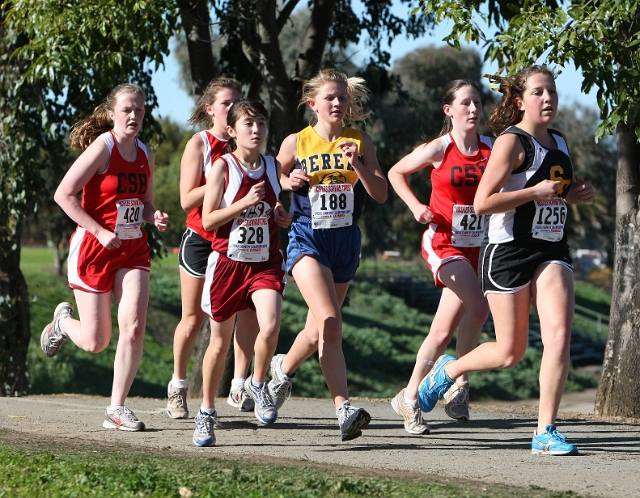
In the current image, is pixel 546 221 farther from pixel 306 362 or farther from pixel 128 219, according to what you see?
pixel 306 362

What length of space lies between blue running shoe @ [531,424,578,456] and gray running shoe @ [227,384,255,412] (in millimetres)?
2700

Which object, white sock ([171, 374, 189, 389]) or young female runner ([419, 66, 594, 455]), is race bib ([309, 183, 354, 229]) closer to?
young female runner ([419, 66, 594, 455])

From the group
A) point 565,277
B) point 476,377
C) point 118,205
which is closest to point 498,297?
point 565,277

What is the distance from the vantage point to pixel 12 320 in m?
12.6

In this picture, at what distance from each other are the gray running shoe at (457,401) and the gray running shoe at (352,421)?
5.42ft

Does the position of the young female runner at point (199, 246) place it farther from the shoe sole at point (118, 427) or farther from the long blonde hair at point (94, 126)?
the shoe sole at point (118, 427)

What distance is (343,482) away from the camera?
4781 mm

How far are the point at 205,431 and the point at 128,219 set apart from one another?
5.14 ft

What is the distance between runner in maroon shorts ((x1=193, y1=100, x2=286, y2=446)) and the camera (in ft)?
21.7

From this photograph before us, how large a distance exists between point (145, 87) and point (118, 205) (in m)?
5.36

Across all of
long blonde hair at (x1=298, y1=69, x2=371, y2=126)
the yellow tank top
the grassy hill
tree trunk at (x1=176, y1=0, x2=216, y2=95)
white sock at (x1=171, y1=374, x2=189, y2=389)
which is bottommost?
the grassy hill

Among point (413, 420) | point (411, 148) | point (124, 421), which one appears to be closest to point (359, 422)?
point (413, 420)

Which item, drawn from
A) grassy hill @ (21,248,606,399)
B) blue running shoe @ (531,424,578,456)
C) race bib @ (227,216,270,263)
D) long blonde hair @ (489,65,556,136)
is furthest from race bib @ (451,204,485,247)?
grassy hill @ (21,248,606,399)

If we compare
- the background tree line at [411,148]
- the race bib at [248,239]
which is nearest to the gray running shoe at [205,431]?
the race bib at [248,239]
